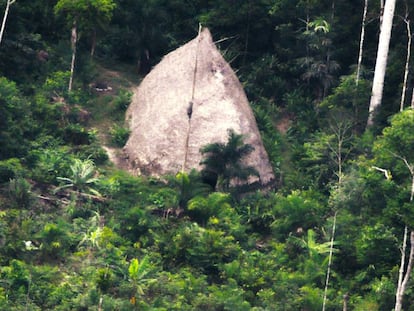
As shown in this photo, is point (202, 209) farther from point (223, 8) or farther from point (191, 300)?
point (223, 8)

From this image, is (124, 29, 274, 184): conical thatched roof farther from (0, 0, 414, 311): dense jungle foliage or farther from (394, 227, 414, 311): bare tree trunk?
(394, 227, 414, 311): bare tree trunk

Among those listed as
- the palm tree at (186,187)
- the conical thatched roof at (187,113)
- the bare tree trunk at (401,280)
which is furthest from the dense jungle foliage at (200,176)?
the conical thatched roof at (187,113)

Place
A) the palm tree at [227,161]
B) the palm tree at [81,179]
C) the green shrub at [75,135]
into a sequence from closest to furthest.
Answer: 1. the palm tree at [81,179]
2. the palm tree at [227,161]
3. the green shrub at [75,135]

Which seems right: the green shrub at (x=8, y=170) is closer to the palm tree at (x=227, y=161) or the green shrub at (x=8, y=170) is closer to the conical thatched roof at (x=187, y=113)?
the conical thatched roof at (x=187, y=113)

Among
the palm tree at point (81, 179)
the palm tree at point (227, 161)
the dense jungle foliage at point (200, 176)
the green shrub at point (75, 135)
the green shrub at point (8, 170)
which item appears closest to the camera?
the dense jungle foliage at point (200, 176)

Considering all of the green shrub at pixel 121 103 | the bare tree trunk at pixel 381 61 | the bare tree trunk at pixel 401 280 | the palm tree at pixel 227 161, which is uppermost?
the bare tree trunk at pixel 381 61

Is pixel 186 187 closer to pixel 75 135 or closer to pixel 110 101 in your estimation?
pixel 75 135
